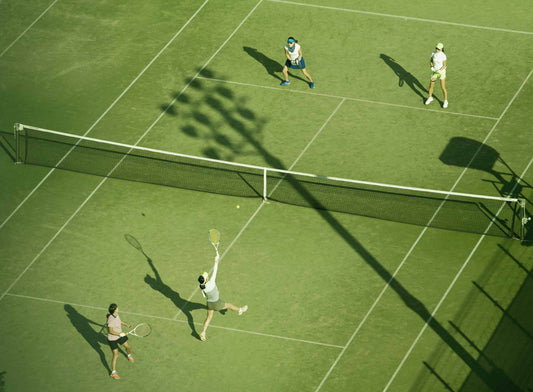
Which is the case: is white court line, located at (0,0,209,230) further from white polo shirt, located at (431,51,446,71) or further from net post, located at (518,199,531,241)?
net post, located at (518,199,531,241)

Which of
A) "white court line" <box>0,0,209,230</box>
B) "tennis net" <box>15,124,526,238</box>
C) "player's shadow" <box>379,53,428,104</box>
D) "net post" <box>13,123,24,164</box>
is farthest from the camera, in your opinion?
"player's shadow" <box>379,53,428,104</box>

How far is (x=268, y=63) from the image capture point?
2770 cm

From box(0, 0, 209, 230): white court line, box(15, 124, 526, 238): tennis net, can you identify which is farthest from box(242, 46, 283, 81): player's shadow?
box(15, 124, 526, 238): tennis net

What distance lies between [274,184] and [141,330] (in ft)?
17.4

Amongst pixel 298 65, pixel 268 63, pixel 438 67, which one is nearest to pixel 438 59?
pixel 438 67

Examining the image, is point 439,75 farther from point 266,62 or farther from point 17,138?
point 17,138

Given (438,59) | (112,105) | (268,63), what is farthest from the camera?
(268,63)

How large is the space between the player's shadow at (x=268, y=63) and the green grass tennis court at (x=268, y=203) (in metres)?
0.10

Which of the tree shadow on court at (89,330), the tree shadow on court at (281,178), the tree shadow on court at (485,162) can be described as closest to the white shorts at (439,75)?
the tree shadow on court at (485,162)

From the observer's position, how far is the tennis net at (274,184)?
22.6 m

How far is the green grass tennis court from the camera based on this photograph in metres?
20.1

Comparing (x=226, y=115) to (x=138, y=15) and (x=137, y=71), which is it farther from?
(x=138, y=15)

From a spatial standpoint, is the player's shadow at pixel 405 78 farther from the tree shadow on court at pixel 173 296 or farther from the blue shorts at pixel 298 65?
the tree shadow on court at pixel 173 296

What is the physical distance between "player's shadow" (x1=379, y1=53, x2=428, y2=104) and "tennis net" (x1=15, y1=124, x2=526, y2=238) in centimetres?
431
